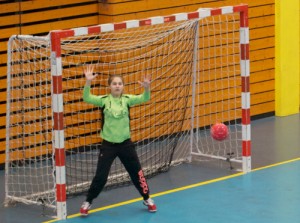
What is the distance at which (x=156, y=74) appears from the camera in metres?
13.5

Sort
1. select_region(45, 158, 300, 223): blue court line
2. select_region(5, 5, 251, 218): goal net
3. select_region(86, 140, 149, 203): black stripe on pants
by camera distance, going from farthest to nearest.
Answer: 1. select_region(5, 5, 251, 218): goal net
2. select_region(86, 140, 149, 203): black stripe on pants
3. select_region(45, 158, 300, 223): blue court line

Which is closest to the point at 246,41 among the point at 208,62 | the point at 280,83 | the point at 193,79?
the point at 193,79

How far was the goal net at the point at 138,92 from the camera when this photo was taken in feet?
38.6

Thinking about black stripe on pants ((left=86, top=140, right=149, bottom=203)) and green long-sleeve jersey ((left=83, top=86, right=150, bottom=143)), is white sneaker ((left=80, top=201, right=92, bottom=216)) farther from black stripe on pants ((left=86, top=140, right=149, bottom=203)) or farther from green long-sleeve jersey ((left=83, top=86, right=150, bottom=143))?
green long-sleeve jersey ((left=83, top=86, right=150, bottom=143))

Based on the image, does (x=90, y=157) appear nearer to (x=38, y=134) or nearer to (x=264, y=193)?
(x=38, y=134)

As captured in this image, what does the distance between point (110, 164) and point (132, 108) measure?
2837 millimetres

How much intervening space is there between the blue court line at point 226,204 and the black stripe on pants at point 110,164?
283mm

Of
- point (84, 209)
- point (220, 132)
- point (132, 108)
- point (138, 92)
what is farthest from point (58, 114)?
point (138, 92)

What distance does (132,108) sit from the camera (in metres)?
13.3

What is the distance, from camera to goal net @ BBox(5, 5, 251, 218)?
463 inches

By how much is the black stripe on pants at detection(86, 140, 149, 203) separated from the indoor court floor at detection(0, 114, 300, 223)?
284 mm

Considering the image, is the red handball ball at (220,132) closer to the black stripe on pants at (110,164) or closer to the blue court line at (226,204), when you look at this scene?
the blue court line at (226,204)

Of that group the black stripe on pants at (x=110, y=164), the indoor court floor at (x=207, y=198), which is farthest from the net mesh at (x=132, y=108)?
the black stripe on pants at (x=110, y=164)

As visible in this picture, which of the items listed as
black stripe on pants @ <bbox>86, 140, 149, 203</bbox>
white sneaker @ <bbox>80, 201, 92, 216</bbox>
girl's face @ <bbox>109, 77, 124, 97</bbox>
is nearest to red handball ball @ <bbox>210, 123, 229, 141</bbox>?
black stripe on pants @ <bbox>86, 140, 149, 203</bbox>
